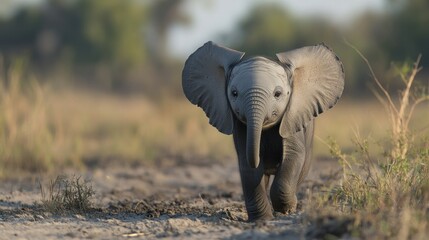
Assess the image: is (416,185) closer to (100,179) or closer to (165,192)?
(165,192)

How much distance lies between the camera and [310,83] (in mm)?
7152

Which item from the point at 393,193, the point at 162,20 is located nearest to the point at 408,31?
the point at 162,20

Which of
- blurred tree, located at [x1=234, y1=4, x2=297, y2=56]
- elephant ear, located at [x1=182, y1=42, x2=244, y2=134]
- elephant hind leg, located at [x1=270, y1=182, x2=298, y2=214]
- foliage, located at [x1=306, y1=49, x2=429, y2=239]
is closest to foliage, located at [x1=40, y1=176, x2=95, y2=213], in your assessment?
elephant ear, located at [x1=182, y1=42, x2=244, y2=134]

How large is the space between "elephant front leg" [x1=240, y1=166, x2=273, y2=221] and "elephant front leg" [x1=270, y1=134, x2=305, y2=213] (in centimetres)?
12

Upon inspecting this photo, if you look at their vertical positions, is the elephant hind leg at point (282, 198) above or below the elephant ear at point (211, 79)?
below

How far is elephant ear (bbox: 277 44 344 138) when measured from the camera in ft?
22.7

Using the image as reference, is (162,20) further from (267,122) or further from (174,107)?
(267,122)

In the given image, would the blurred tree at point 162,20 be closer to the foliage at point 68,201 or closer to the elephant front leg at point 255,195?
the foliage at point 68,201

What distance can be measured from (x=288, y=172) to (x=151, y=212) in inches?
46.5

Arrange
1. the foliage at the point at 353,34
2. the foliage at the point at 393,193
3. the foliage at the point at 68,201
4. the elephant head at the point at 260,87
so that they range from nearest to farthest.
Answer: the foliage at the point at 393,193
the elephant head at the point at 260,87
the foliage at the point at 68,201
the foliage at the point at 353,34

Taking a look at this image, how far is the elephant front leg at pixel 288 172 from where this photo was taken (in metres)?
7.04

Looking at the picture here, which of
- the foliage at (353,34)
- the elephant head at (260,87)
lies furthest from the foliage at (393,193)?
the foliage at (353,34)

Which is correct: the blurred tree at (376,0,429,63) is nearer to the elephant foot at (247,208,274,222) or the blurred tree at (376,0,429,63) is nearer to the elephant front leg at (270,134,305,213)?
the elephant front leg at (270,134,305,213)

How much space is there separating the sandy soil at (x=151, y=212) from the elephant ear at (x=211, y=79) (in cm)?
76
